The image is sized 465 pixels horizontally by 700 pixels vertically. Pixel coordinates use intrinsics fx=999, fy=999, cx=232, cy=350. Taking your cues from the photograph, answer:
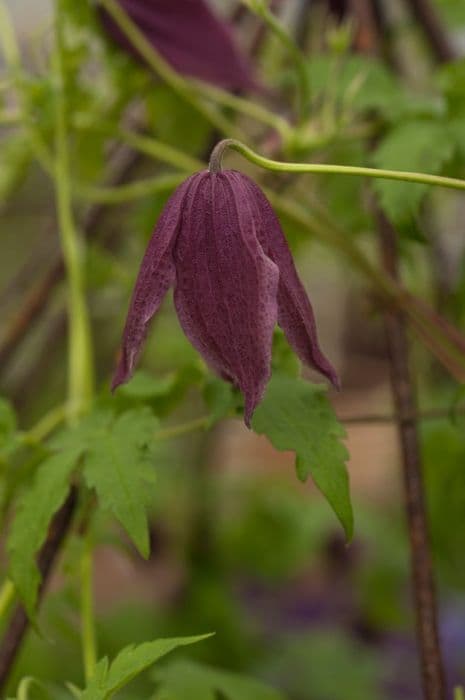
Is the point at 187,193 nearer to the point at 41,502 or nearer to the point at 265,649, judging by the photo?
the point at 41,502

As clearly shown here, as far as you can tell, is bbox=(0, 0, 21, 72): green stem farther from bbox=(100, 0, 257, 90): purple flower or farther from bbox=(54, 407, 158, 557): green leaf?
bbox=(54, 407, 158, 557): green leaf

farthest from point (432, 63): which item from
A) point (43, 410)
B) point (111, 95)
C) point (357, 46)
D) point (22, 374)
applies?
point (43, 410)

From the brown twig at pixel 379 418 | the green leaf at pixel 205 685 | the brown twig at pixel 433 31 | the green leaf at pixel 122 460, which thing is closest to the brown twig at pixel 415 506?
the brown twig at pixel 379 418

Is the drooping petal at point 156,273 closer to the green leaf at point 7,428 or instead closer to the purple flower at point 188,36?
A: the green leaf at point 7,428

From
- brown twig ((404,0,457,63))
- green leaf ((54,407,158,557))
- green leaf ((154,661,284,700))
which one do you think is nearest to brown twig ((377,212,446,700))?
green leaf ((154,661,284,700))

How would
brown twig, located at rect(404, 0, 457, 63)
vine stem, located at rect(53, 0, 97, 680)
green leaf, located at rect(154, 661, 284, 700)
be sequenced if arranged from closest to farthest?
green leaf, located at rect(154, 661, 284, 700), vine stem, located at rect(53, 0, 97, 680), brown twig, located at rect(404, 0, 457, 63)

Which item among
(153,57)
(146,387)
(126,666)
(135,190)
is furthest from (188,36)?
(126,666)

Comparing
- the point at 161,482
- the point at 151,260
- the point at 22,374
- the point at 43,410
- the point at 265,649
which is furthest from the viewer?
the point at 43,410
